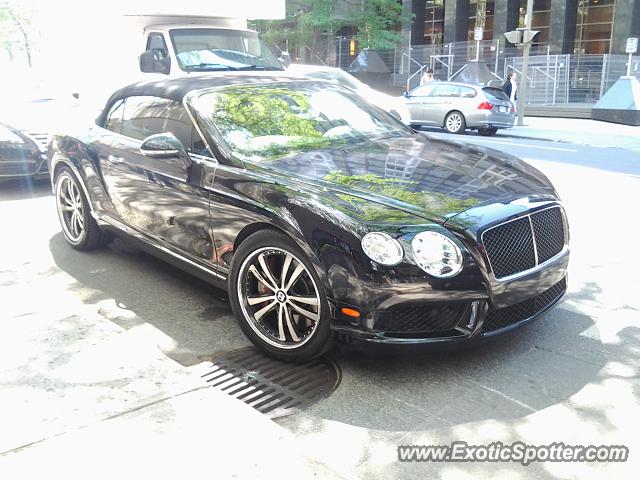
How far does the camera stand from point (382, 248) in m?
3.45

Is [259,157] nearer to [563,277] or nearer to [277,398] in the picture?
[277,398]

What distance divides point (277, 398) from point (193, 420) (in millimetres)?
506

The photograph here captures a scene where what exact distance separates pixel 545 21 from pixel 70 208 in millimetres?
31408

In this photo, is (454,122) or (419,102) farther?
(419,102)

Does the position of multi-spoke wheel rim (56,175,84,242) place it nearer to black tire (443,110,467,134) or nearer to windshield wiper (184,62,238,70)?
windshield wiper (184,62,238,70)

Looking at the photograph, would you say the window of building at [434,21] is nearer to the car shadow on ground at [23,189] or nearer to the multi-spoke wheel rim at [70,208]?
the car shadow on ground at [23,189]

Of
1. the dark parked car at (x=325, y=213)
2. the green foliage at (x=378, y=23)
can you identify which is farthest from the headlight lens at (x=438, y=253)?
the green foliage at (x=378, y=23)

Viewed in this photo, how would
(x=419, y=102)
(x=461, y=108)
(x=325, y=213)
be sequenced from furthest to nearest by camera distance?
(x=419, y=102) → (x=461, y=108) → (x=325, y=213)

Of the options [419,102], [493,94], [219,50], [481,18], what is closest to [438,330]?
[219,50]

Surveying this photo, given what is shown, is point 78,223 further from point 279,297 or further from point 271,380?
point 271,380

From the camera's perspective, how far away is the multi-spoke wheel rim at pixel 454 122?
62.2 ft

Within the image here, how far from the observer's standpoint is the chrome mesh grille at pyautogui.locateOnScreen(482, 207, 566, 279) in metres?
3.58

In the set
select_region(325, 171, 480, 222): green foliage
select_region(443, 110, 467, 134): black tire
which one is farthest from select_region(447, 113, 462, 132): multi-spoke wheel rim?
select_region(325, 171, 480, 222): green foliage

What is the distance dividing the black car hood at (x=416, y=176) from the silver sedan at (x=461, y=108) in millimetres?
14219
